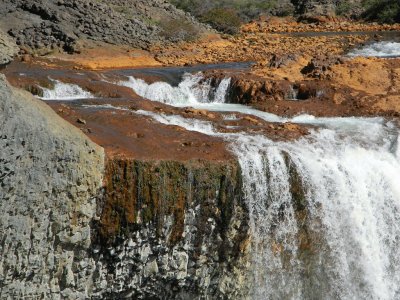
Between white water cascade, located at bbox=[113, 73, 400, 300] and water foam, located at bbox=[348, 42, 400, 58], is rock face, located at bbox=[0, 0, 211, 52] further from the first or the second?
white water cascade, located at bbox=[113, 73, 400, 300]

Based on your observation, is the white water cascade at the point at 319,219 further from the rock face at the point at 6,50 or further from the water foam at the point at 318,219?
the rock face at the point at 6,50

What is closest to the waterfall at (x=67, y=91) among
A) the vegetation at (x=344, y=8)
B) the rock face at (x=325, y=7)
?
the rock face at (x=325, y=7)

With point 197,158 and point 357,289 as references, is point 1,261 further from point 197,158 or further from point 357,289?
point 357,289

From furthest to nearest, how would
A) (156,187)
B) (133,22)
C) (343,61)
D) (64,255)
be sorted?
1. (133,22)
2. (343,61)
3. (156,187)
4. (64,255)

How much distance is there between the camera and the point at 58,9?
23.4 m

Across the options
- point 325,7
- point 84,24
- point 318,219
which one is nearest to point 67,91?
Answer: point 318,219

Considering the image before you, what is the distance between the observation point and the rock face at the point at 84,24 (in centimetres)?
2127

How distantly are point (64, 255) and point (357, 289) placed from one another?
5.31 meters

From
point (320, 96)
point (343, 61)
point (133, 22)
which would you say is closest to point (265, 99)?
point (320, 96)

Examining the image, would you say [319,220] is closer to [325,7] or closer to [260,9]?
[325,7]

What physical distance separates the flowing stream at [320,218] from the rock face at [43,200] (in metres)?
2.73

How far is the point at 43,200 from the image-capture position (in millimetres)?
6852

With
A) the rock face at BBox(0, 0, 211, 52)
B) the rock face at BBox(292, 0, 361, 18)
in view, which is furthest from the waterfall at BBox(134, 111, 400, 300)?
the rock face at BBox(292, 0, 361, 18)

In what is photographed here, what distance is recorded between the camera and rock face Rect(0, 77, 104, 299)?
21.5ft
